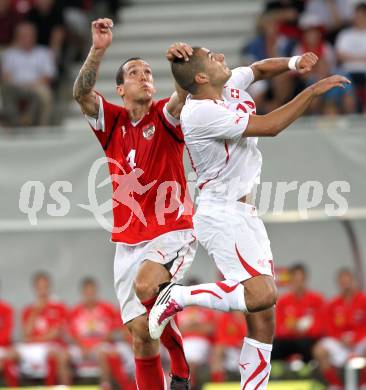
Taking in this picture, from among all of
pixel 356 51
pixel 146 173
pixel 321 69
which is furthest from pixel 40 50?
pixel 146 173

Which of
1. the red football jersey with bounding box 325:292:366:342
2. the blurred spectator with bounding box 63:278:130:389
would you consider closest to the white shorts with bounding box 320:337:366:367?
the red football jersey with bounding box 325:292:366:342

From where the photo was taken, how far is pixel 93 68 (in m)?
8.48

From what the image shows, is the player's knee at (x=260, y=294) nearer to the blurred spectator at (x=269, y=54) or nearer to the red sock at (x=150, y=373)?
the red sock at (x=150, y=373)

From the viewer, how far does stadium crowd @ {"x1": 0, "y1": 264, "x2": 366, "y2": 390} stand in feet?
44.6

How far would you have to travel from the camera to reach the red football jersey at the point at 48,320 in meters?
14.5

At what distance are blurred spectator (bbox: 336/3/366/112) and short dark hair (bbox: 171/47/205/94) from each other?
21.7ft

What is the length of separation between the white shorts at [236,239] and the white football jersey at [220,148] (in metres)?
0.10

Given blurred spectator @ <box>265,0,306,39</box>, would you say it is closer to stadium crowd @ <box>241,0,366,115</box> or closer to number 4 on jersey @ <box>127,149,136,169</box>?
stadium crowd @ <box>241,0,366,115</box>

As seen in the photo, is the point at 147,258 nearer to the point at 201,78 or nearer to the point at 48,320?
the point at 201,78

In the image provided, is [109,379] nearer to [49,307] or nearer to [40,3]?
[49,307]

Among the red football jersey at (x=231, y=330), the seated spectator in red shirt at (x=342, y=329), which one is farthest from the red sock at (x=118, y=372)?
the seated spectator in red shirt at (x=342, y=329)

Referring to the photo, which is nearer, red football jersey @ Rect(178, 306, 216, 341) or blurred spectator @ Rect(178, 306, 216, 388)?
blurred spectator @ Rect(178, 306, 216, 388)

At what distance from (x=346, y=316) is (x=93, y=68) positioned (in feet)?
21.2

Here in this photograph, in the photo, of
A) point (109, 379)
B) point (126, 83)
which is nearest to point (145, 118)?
point (126, 83)
